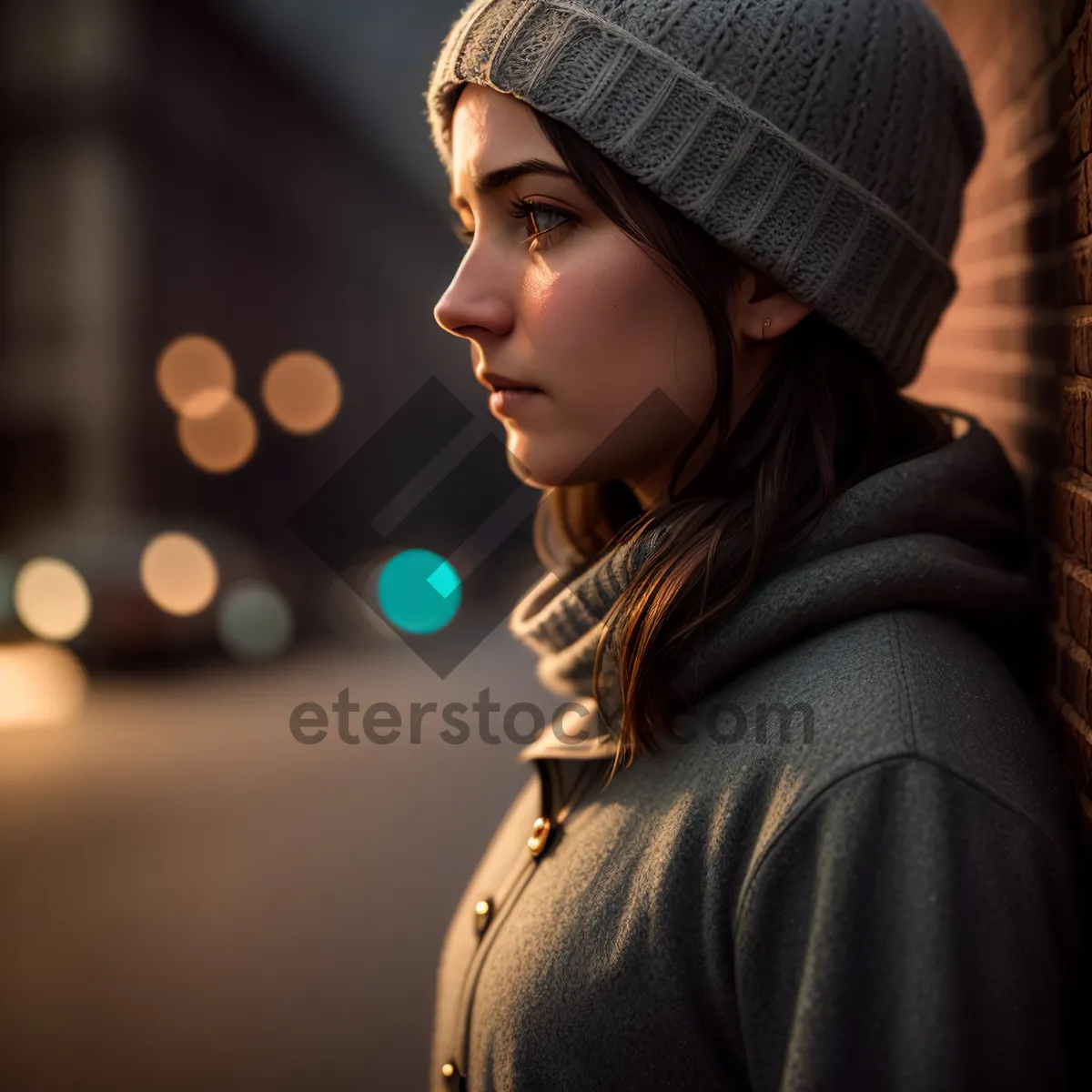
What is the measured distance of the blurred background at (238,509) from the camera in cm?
228

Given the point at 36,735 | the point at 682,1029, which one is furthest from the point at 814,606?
the point at 36,735

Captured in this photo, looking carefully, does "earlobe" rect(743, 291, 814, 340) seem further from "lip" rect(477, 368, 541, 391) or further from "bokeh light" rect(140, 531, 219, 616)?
"bokeh light" rect(140, 531, 219, 616)

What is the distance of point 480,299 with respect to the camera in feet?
5.18

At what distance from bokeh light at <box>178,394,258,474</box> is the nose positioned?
648 inches

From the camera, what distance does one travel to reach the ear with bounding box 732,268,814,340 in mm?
1616

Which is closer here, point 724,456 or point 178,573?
point 724,456

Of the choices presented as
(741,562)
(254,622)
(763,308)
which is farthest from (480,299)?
(254,622)

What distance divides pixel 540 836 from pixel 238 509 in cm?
1744

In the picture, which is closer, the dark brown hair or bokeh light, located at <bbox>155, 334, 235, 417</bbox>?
the dark brown hair

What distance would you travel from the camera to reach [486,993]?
5.07ft

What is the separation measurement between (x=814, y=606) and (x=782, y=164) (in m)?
0.68

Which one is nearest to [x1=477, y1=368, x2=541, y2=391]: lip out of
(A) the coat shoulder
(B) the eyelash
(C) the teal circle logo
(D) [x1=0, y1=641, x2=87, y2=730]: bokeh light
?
(B) the eyelash

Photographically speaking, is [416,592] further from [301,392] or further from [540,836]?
[540,836]

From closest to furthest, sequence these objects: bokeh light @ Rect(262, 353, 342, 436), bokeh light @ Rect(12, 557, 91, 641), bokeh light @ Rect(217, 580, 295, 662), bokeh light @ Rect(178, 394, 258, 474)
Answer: bokeh light @ Rect(12, 557, 91, 641) < bokeh light @ Rect(217, 580, 295, 662) < bokeh light @ Rect(178, 394, 258, 474) < bokeh light @ Rect(262, 353, 342, 436)
